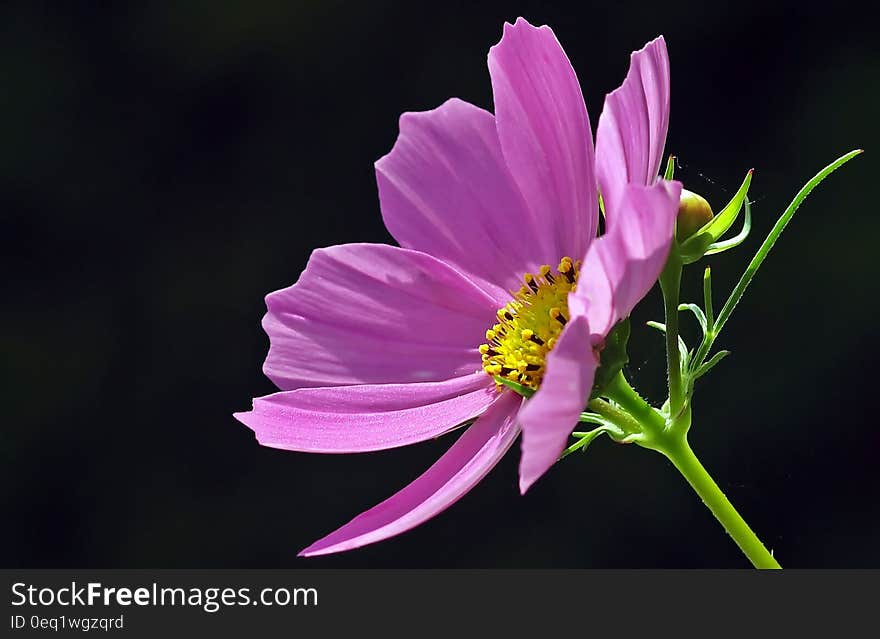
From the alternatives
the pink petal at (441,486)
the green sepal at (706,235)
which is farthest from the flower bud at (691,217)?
the pink petal at (441,486)

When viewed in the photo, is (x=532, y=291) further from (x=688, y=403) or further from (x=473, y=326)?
(x=688, y=403)

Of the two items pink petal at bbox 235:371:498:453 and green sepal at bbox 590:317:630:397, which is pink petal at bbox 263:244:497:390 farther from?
green sepal at bbox 590:317:630:397

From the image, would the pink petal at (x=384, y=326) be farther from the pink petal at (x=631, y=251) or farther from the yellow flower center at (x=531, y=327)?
the pink petal at (x=631, y=251)

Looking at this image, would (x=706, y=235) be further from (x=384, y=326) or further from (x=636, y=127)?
(x=384, y=326)

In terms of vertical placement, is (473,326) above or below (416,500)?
above

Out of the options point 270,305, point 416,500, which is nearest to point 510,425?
point 416,500

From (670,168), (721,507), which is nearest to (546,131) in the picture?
(670,168)

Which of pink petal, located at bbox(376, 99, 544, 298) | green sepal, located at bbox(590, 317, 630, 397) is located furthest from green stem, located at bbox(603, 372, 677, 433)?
pink petal, located at bbox(376, 99, 544, 298)
